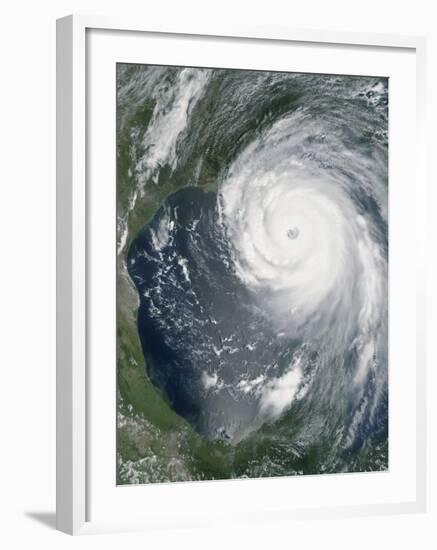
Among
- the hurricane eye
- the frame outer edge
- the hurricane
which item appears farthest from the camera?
the hurricane eye

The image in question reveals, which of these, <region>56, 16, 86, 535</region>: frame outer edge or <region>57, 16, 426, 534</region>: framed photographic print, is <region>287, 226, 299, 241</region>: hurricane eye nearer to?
<region>57, 16, 426, 534</region>: framed photographic print

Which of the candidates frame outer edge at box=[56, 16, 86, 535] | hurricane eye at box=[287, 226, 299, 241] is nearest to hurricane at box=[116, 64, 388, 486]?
hurricane eye at box=[287, 226, 299, 241]

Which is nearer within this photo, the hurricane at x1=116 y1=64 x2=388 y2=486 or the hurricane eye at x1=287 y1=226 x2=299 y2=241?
the hurricane at x1=116 y1=64 x2=388 y2=486

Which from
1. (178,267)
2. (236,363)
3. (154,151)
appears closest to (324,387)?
(236,363)

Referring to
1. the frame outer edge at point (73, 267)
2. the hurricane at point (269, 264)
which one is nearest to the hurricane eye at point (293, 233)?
the hurricane at point (269, 264)

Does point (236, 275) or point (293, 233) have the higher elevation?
point (293, 233)

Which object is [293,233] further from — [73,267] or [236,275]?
[73,267]

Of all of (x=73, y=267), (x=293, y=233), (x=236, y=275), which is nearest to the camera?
(x=73, y=267)

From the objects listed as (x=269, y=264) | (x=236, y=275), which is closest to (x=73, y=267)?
(x=236, y=275)
